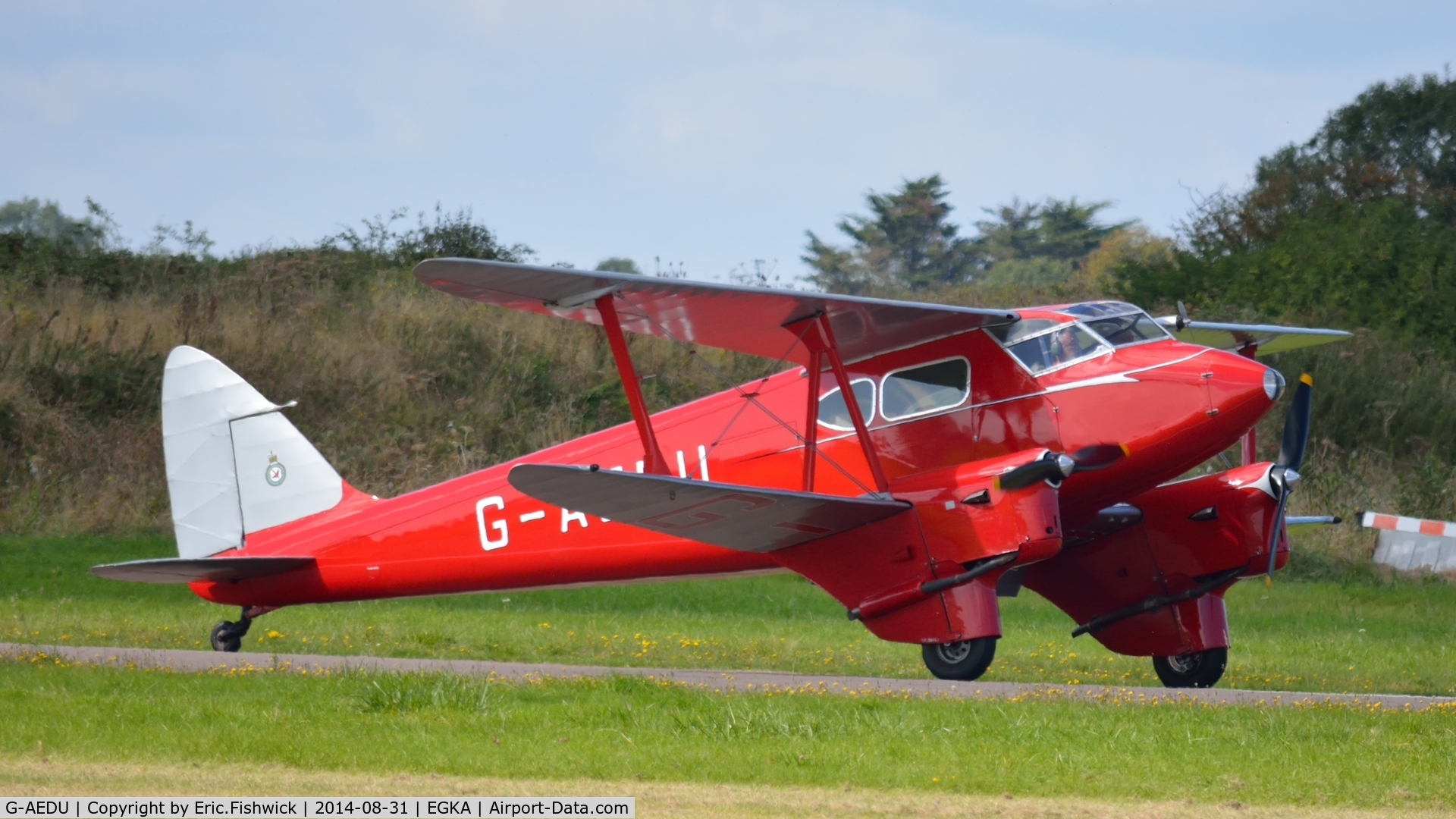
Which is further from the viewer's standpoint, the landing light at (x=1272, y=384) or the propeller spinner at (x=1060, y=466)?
the landing light at (x=1272, y=384)

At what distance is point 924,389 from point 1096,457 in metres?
1.77

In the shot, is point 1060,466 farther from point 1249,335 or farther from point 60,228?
point 60,228

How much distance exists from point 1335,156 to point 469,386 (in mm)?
29076

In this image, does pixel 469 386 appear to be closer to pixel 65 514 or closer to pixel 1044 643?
pixel 65 514

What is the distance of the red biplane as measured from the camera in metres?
12.5

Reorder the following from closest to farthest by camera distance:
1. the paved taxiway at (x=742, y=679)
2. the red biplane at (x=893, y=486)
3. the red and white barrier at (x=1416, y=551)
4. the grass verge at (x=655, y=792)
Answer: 1. the grass verge at (x=655, y=792)
2. the paved taxiway at (x=742, y=679)
3. the red biplane at (x=893, y=486)
4. the red and white barrier at (x=1416, y=551)

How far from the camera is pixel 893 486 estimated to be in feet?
43.6

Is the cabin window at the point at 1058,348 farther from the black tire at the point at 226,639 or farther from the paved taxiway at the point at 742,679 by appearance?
the black tire at the point at 226,639

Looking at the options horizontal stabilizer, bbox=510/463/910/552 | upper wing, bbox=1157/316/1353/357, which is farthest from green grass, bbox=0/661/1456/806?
upper wing, bbox=1157/316/1353/357

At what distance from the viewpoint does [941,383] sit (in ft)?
44.1

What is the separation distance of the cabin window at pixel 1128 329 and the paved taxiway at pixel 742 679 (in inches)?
118

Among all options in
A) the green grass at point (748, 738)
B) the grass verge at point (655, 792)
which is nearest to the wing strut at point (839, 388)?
the green grass at point (748, 738)

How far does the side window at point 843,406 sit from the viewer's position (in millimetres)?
13828

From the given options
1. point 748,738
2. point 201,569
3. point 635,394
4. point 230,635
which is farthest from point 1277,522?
point 230,635
